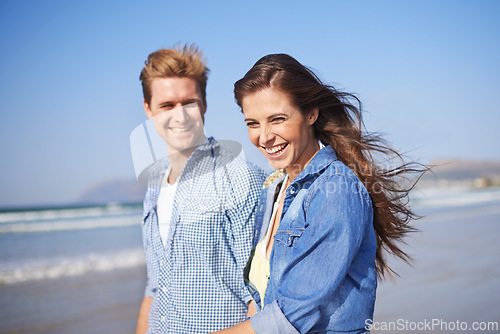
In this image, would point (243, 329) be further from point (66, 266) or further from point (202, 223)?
point (66, 266)

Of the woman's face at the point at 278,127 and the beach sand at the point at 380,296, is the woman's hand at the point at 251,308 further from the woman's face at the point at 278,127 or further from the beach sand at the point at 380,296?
the beach sand at the point at 380,296

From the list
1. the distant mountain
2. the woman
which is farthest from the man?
the distant mountain

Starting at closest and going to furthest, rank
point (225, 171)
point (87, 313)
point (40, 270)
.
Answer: point (225, 171), point (87, 313), point (40, 270)

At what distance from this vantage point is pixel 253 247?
2160mm

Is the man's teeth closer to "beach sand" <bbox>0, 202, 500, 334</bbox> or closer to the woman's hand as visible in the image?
the woman's hand

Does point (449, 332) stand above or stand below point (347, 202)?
below

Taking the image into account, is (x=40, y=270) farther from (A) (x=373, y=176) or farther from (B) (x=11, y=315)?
(A) (x=373, y=176)

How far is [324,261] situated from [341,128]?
75 cm

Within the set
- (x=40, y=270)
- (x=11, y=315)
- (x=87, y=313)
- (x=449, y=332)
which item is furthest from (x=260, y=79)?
(x=40, y=270)

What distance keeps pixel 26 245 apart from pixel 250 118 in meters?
→ 11.9

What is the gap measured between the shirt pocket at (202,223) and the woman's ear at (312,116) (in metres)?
0.69

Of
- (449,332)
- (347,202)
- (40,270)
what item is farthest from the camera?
(40,270)

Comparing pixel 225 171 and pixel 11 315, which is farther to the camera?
pixel 11 315

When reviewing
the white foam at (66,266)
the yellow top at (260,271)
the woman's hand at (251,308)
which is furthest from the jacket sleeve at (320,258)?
the white foam at (66,266)
